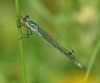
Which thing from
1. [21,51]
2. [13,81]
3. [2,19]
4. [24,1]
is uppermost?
[24,1]

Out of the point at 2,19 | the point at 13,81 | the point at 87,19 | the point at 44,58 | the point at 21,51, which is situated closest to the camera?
the point at 21,51

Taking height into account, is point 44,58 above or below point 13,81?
above

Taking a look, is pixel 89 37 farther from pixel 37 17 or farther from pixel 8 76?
pixel 8 76

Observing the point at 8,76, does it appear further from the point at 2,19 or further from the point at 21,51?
the point at 21,51

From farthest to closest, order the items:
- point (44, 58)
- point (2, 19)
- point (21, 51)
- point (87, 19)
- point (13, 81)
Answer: point (2, 19), point (87, 19), point (44, 58), point (13, 81), point (21, 51)

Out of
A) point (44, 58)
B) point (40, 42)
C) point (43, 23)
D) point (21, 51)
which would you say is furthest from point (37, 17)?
point (21, 51)

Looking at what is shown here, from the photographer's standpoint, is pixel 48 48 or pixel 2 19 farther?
pixel 2 19
